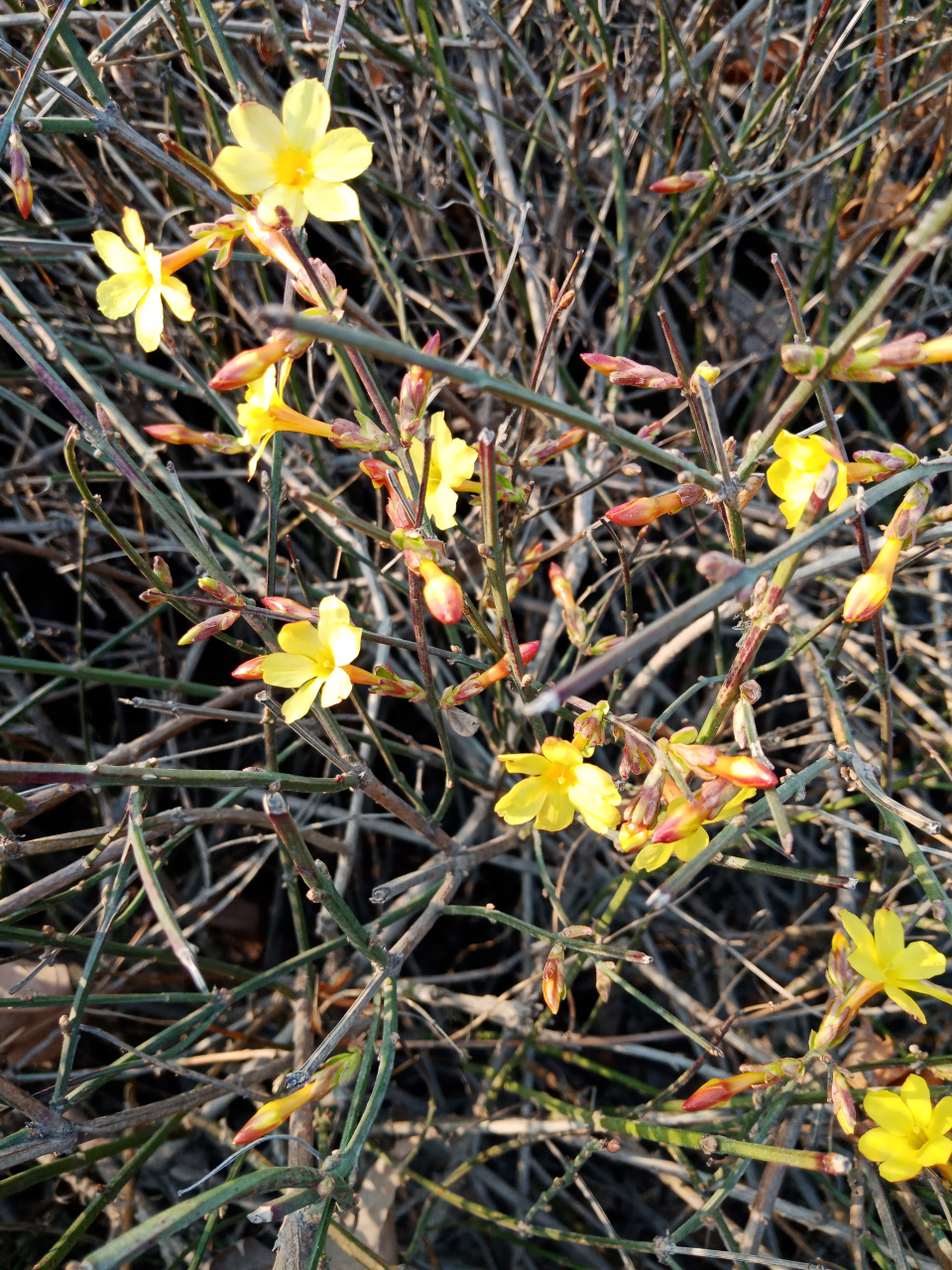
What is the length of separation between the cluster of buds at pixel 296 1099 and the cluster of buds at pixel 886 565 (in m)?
0.97

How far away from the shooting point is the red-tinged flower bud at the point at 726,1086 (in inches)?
57.3

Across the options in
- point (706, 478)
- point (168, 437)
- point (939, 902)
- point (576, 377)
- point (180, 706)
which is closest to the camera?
point (706, 478)

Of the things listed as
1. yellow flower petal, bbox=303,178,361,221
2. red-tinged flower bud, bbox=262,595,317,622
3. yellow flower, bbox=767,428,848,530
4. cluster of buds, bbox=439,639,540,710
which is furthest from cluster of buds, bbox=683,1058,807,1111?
yellow flower petal, bbox=303,178,361,221

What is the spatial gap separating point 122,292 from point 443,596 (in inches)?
32.9

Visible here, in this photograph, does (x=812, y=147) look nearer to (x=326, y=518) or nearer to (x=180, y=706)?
(x=326, y=518)

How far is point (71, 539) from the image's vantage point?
242 cm

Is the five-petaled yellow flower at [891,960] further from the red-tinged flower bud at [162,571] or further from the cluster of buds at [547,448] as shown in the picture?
the red-tinged flower bud at [162,571]

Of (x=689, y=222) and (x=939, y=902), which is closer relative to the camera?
(x=939, y=902)

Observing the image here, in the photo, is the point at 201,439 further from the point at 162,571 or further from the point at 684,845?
the point at 684,845

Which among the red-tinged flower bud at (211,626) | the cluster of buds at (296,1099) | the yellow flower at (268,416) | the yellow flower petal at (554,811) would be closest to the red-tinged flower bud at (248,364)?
the yellow flower at (268,416)

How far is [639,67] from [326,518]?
1.40 m

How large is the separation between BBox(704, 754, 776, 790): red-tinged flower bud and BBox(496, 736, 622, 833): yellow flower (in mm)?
145

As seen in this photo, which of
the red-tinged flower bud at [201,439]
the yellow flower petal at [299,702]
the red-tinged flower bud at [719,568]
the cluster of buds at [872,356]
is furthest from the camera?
the red-tinged flower bud at [201,439]

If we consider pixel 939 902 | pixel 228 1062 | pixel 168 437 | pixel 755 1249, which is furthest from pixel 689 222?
pixel 228 1062
